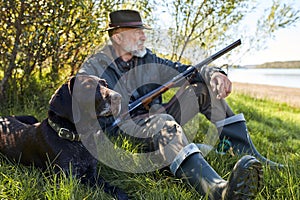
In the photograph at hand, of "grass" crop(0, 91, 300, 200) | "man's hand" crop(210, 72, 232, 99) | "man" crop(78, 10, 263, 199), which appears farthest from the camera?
"man's hand" crop(210, 72, 232, 99)

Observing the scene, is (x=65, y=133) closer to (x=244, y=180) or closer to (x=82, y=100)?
(x=82, y=100)

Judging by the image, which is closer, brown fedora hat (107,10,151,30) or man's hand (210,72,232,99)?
man's hand (210,72,232,99)

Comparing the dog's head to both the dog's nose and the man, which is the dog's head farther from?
the man

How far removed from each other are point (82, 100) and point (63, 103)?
122 millimetres

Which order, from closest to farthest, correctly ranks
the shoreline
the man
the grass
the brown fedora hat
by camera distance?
the grass, the man, the brown fedora hat, the shoreline

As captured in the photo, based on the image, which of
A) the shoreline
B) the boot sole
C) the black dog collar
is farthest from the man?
the shoreline

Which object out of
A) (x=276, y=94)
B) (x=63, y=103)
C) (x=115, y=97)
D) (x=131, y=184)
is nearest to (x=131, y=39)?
(x=115, y=97)

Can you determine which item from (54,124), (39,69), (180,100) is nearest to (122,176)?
(54,124)

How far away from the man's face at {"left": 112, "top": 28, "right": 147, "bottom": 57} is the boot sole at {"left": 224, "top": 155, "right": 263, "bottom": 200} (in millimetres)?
1691

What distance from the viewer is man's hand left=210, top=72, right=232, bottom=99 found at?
2686mm

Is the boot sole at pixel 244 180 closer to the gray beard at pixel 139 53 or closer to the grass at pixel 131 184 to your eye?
the grass at pixel 131 184

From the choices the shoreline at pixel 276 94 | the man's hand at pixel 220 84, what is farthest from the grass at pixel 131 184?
the shoreline at pixel 276 94

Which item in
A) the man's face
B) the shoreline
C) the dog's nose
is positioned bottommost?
the shoreline

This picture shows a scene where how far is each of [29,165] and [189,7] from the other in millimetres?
3628
